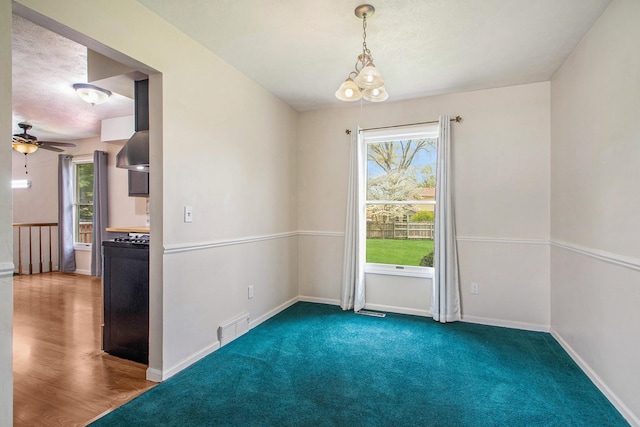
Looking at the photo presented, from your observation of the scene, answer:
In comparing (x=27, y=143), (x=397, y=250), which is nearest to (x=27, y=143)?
(x=27, y=143)

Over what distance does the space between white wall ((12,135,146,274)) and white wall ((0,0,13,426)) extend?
175 inches

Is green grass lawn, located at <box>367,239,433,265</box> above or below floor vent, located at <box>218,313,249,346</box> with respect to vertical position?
above

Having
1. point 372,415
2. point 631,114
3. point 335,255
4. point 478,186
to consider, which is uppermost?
point 631,114

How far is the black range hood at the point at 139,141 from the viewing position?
263 centimetres

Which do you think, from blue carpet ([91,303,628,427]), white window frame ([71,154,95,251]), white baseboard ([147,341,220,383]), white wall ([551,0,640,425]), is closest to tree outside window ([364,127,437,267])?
blue carpet ([91,303,628,427])

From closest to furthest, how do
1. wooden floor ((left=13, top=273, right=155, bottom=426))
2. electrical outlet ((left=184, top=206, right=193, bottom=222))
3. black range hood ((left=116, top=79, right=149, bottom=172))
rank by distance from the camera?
wooden floor ((left=13, top=273, right=155, bottom=426)), electrical outlet ((left=184, top=206, right=193, bottom=222)), black range hood ((left=116, top=79, right=149, bottom=172))

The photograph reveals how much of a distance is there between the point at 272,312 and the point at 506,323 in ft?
8.47

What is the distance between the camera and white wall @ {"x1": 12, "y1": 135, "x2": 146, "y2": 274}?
19.0 ft

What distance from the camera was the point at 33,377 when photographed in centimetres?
232

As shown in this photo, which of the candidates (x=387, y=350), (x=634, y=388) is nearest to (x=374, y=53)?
(x=387, y=350)

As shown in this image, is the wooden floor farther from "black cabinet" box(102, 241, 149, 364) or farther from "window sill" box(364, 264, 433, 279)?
"window sill" box(364, 264, 433, 279)

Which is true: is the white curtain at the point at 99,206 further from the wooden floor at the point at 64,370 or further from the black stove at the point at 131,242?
the black stove at the point at 131,242

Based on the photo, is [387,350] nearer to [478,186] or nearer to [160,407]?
[160,407]

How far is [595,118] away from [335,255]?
2.88m
